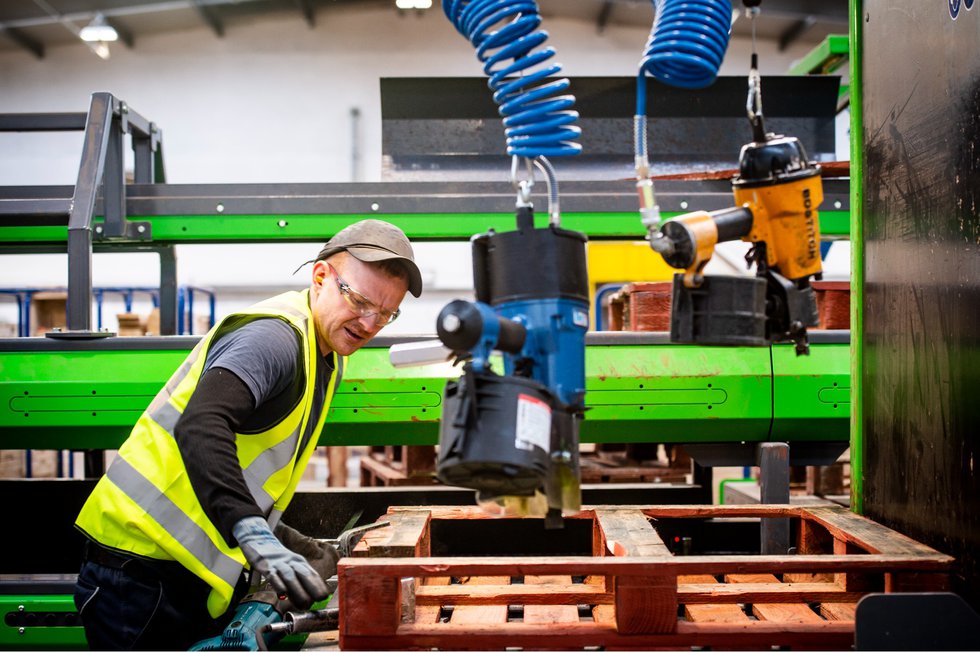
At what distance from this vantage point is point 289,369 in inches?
68.9

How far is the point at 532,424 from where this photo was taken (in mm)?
1040

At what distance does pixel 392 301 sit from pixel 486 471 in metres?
0.97

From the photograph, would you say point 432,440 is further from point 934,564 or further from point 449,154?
point 934,564

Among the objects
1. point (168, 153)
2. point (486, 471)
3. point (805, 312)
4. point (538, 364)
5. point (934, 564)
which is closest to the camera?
point (486, 471)

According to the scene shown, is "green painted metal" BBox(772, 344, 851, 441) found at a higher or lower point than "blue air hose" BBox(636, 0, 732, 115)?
lower

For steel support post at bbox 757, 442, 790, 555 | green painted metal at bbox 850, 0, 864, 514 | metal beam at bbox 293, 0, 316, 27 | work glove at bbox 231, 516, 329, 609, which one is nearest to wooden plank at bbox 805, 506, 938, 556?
green painted metal at bbox 850, 0, 864, 514

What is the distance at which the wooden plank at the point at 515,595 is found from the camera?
5.20 ft

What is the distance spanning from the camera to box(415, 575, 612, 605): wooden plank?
62.4 inches

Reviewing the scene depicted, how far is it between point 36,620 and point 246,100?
919 cm

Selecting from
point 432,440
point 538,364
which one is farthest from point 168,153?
point 538,364

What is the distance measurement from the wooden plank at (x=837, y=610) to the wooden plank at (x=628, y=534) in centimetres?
34

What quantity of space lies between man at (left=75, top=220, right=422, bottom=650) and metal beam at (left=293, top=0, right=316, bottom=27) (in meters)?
9.32

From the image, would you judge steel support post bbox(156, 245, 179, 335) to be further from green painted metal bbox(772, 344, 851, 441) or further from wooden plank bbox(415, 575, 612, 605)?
green painted metal bbox(772, 344, 851, 441)

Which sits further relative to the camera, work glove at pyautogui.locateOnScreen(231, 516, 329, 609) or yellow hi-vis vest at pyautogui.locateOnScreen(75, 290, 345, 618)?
yellow hi-vis vest at pyautogui.locateOnScreen(75, 290, 345, 618)
